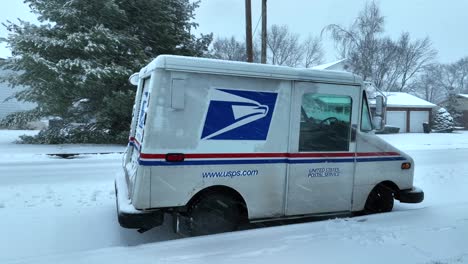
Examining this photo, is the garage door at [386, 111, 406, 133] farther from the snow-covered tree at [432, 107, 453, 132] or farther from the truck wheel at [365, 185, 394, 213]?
the truck wheel at [365, 185, 394, 213]

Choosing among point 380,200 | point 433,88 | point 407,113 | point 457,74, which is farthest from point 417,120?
point 457,74

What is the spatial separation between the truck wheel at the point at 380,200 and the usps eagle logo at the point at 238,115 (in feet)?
7.72

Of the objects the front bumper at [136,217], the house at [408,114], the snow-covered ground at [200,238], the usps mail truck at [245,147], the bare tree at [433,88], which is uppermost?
the bare tree at [433,88]

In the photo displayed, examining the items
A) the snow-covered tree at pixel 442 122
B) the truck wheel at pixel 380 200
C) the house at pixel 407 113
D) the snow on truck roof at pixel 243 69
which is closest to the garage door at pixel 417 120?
the house at pixel 407 113

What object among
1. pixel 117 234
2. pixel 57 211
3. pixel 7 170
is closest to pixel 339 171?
pixel 117 234

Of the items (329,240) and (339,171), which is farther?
(339,171)

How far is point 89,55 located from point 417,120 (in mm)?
32017

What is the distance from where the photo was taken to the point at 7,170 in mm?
Result: 10953

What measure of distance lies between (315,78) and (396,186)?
242 centimetres

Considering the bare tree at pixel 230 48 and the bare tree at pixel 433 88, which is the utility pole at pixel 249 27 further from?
the bare tree at pixel 433 88

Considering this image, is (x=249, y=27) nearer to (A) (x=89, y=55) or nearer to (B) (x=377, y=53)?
(A) (x=89, y=55)

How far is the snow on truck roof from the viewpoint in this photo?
493cm

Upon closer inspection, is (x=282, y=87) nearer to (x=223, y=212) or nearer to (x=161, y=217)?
(x=223, y=212)

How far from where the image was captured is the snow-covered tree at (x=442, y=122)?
1503 inches
